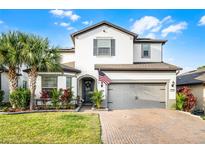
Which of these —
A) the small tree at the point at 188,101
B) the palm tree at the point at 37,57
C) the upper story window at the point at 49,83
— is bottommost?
the small tree at the point at 188,101

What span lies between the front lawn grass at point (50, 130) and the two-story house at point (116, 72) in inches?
202

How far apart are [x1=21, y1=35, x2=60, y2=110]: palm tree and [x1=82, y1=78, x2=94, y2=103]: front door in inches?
180

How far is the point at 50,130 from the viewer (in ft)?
29.2

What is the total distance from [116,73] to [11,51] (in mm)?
7521

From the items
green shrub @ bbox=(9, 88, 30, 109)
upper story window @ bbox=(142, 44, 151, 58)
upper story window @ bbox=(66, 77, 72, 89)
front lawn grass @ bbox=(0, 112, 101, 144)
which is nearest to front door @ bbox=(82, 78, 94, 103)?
upper story window @ bbox=(66, 77, 72, 89)

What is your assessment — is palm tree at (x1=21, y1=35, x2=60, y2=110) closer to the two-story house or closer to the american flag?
the two-story house

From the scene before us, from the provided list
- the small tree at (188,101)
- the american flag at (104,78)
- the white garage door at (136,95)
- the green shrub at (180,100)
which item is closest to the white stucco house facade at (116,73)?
the white garage door at (136,95)

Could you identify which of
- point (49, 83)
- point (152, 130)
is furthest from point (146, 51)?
point (152, 130)

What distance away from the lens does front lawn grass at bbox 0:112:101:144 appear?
755 cm

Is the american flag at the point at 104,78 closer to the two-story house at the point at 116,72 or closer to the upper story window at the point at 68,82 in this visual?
the two-story house at the point at 116,72

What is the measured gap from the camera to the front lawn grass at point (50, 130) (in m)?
7.55

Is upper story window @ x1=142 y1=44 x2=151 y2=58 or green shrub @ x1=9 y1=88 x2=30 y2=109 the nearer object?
green shrub @ x1=9 y1=88 x2=30 y2=109

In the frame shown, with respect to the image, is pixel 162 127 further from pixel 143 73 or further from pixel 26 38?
pixel 26 38
